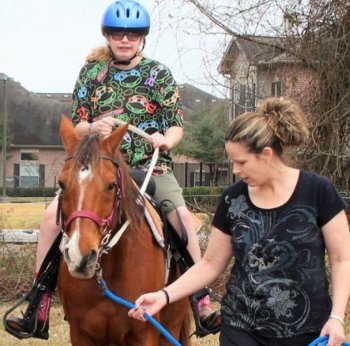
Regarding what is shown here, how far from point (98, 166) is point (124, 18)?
1.46 m

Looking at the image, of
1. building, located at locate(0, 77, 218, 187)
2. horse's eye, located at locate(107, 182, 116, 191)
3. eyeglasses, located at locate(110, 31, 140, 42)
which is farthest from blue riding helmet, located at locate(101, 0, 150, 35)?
building, located at locate(0, 77, 218, 187)

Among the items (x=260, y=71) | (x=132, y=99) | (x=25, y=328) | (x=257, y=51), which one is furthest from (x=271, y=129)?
(x=260, y=71)

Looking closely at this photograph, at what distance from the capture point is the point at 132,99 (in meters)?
4.64

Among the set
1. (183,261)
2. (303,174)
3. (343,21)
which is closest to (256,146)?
(303,174)

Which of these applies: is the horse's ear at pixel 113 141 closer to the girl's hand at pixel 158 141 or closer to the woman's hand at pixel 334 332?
the girl's hand at pixel 158 141

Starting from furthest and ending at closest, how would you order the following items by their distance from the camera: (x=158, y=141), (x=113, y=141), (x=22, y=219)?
(x=22, y=219) → (x=158, y=141) → (x=113, y=141)

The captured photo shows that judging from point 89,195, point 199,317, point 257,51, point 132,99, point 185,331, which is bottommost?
point 185,331

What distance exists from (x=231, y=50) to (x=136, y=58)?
3731 mm

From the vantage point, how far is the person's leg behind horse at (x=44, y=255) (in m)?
4.44

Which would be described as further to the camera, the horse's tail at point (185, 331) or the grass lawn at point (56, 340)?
the grass lawn at point (56, 340)

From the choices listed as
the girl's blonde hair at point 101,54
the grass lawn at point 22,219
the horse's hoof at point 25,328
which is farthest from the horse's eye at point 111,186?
the grass lawn at point 22,219

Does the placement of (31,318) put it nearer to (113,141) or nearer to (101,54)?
(113,141)

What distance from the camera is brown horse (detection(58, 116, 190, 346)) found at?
353cm

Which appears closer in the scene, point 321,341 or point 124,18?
point 321,341
